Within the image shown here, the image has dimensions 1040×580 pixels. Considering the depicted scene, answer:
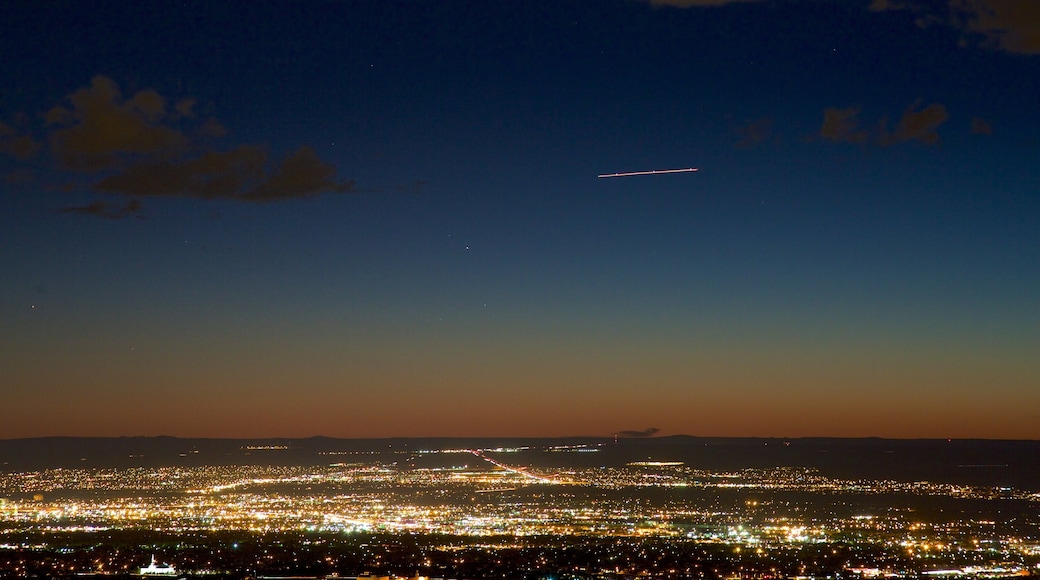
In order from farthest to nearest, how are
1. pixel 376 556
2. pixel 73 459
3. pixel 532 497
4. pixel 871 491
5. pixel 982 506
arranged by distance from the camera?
pixel 73 459, pixel 871 491, pixel 532 497, pixel 982 506, pixel 376 556

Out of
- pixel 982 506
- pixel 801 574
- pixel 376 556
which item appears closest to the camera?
pixel 801 574

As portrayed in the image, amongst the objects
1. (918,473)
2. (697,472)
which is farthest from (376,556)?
(918,473)

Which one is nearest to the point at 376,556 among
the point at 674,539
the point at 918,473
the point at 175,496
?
the point at 674,539

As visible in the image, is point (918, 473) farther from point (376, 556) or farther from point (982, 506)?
point (376, 556)

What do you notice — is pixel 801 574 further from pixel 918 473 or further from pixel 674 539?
pixel 918 473

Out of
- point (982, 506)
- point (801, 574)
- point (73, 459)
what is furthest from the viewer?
point (73, 459)

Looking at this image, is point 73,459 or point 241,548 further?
point 73,459
